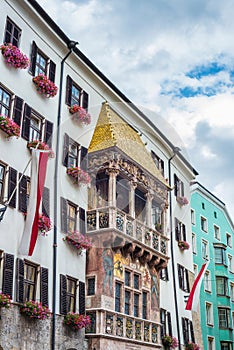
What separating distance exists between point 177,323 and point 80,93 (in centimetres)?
1332

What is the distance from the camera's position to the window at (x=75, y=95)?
78.3ft

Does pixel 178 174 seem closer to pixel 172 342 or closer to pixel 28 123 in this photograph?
pixel 172 342

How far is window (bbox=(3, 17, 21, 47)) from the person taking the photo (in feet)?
66.3

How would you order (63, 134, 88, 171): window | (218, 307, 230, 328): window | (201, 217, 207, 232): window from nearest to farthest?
(63, 134, 88, 171): window
(218, 307, 230, 328): window
(201, 217, 207, 232): window

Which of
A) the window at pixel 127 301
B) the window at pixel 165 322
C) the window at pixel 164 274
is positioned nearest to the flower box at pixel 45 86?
the window at pixel 127 301

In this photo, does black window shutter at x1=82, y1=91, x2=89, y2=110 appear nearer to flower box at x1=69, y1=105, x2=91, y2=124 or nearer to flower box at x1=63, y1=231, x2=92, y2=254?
flower box at x1=69, y1=105, x2=91, y2=124

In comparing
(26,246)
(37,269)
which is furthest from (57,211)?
(26,246)

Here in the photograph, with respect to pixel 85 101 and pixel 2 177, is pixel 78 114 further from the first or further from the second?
pixel 2 177

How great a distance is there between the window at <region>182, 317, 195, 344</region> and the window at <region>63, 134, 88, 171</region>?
11960 mm

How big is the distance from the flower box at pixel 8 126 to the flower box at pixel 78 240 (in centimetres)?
483

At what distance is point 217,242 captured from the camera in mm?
40938

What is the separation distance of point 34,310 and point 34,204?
3.55 metres

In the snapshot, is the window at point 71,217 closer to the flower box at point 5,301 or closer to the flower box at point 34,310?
the flower box at point 34,310

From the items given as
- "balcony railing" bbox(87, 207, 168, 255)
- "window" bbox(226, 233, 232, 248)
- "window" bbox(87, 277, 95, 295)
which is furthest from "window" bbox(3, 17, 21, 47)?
"window" bbox(226, 233, 232, 248)
